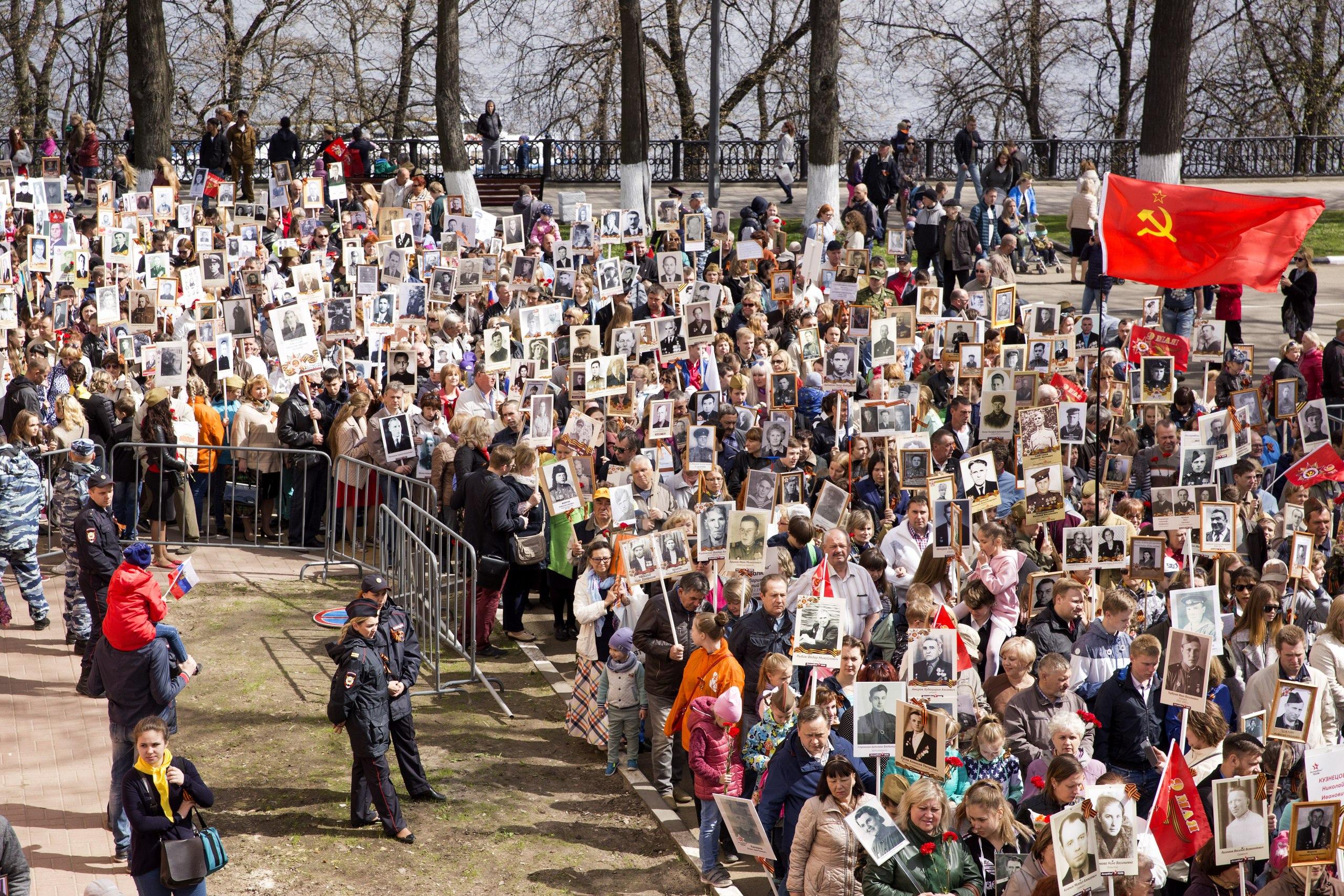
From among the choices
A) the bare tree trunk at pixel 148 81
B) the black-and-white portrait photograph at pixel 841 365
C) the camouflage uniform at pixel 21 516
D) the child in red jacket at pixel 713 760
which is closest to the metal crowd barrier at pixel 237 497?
the camouflage uniform at pixel 21 516

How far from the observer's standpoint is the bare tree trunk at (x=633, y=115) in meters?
26.8

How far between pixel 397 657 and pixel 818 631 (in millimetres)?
2524

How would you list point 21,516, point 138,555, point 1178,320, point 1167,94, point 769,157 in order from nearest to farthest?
1. point 138,555
2. point 21,516
3. point 1178,320
4. point 1167,94
5. point 769,157

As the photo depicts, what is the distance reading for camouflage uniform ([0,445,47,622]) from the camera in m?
11.3

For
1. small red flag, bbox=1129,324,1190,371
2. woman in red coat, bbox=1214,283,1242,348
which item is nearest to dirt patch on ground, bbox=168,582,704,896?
small red flag, bbox=1129,324,1190,371

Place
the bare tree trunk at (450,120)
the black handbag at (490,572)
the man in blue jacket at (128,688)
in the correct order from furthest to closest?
the bare tree trunk at (450,120)
the black handbag at (490,572)
the man in blue jacket at (128,688)

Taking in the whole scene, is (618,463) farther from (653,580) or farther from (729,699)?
(729,699)

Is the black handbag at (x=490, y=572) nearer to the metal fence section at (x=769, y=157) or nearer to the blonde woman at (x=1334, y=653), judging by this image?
the blonde woman at (x=1334, y=653)

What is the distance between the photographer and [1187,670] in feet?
26.9

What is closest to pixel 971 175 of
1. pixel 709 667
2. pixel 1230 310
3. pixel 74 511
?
pixel 1230 310

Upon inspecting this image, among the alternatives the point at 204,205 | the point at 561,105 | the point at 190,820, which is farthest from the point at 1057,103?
the point at 190,820

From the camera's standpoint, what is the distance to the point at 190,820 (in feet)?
24.4

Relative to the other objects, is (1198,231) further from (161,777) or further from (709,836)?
(161,777)

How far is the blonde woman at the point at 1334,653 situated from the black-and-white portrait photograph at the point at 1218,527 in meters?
1.18
